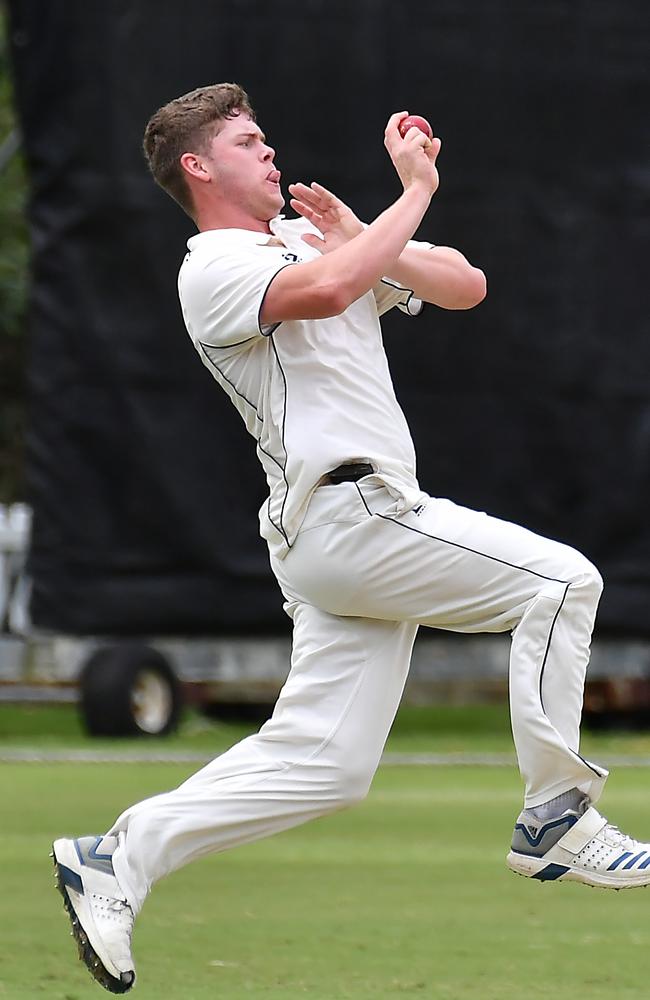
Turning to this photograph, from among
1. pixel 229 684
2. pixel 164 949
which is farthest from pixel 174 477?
pixel 164 949

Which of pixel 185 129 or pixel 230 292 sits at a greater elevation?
pixel 185 129

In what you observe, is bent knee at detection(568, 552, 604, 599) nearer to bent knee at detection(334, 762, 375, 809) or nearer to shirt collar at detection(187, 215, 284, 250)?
bent knee at detection(334, 762, 375, 809)

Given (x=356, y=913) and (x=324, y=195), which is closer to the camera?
(x=324, y=195)

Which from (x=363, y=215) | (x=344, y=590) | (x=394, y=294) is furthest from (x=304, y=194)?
(x=363, y=215)

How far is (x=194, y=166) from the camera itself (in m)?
5.21

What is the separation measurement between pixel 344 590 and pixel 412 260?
2.87 feet

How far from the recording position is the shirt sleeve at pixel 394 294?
5.26m

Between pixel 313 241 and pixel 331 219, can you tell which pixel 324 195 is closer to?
pixel 331 219

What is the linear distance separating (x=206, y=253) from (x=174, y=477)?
769cm

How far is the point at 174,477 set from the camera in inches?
504

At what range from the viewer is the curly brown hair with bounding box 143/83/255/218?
206 inches

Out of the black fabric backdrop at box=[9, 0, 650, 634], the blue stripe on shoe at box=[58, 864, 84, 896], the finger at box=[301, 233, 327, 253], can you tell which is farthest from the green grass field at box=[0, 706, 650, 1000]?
the black fabric backdrop at box=[9, 0, 650, 634]

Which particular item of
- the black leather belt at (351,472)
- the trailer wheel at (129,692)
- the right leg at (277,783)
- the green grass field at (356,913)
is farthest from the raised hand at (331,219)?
the trailer wheel at (129,692)

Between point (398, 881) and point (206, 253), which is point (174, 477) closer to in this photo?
point (398, 881)
